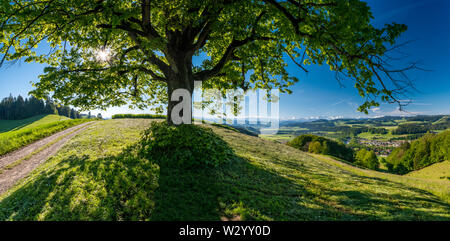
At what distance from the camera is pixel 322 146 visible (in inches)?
2670

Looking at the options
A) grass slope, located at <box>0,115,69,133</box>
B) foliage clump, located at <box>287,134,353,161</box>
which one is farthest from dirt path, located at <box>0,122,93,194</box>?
foliage clump, located at <box>287,134,353,161</box>

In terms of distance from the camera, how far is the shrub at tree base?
28.0 feet

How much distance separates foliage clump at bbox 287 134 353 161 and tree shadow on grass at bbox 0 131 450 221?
6619 centimetres

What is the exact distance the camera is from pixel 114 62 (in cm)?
1224

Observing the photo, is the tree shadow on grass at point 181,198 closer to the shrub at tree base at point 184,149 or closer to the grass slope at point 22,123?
the shrub at tree base at point 184,149

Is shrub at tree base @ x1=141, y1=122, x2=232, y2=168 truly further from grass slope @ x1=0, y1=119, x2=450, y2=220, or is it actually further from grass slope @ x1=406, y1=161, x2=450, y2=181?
grass slope @ x1=406, y1=161, x2=450, y2=181

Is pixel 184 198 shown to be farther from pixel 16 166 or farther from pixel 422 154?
pixel 422 154

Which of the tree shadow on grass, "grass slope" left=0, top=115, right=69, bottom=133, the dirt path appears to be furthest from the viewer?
"grass slope" left=0, top=115, right=69, bottom=133

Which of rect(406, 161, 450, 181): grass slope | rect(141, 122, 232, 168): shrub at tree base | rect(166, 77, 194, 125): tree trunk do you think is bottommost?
rect(406, 161, 450, 181): grass slope

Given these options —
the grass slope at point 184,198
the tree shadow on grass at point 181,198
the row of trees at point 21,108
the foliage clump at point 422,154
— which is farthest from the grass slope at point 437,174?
the row of trees at point 21,108

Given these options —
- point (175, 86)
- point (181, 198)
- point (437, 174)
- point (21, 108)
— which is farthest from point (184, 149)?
point (21, 108)
